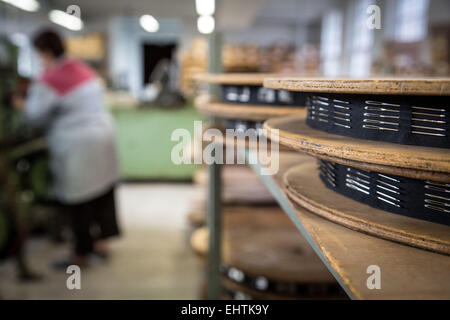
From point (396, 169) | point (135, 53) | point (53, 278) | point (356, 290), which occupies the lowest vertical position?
point (53, 278)

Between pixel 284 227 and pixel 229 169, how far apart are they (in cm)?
132

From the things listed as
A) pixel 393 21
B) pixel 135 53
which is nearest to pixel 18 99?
pixel 393 21

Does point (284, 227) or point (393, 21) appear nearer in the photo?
point (284, 227)

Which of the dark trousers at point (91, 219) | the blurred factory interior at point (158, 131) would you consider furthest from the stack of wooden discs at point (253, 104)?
the dark trousers at point (91, 219)

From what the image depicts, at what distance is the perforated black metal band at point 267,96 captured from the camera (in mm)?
1138

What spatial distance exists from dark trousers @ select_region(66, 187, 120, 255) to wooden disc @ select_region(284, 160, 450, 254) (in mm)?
2486

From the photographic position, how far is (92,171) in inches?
115

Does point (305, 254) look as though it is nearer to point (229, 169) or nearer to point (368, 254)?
point (368, 254)

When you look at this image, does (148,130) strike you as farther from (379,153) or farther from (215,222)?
(379,153)

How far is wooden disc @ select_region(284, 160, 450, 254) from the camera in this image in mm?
564

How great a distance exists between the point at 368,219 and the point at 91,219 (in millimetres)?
2739

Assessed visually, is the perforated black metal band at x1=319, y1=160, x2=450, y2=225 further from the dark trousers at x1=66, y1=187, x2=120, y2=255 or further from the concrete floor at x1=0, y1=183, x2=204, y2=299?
the dark trousers at x1=66, y1=187, x2=120, y2=255

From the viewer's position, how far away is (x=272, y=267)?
1350 mm

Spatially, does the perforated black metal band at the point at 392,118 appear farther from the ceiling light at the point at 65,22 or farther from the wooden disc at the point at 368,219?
the ceiling light at the point at 65,22
